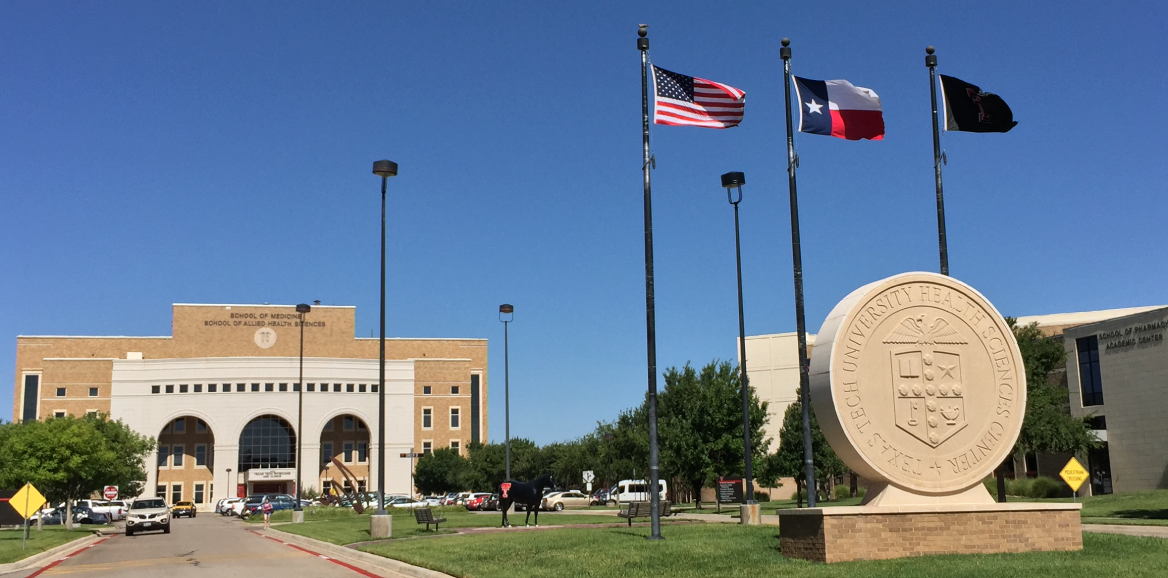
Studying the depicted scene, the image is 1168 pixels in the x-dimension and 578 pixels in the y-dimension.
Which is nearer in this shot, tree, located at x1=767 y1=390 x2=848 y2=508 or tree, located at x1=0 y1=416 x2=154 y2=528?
tree, located at x1=0 y1=416 x2=154 y2=528

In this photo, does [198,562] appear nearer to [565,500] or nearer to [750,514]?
[750,514]

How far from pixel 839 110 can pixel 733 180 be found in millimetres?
6844

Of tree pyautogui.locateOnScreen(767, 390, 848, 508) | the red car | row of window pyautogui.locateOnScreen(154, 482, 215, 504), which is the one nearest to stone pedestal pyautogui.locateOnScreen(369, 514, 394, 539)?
tree pyautogui.locateOnScreen(767, 390, 848, 508)

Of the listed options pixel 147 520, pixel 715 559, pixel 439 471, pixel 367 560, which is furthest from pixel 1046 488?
pixel 439 471

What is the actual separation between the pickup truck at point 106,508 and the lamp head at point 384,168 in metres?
35.3

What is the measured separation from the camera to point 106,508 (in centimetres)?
5597

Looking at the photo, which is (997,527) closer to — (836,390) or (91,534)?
(836,390)

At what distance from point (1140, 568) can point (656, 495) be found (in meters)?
8.23

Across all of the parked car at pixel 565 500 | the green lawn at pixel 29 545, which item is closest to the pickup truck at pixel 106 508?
the green lawn at pixel 29 545

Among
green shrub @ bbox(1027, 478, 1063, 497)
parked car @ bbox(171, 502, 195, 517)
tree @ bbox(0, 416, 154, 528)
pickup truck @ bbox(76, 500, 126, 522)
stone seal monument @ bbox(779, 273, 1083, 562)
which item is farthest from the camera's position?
parked car @ bbox(171, 502, 195, 517)

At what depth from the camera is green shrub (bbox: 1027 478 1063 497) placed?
49000 millimetres

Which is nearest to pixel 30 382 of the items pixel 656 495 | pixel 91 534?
pixel 91 534

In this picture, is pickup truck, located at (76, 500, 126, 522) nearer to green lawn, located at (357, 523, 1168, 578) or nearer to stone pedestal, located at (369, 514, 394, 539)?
stone pedestal, located at (369, 514, 394, 539)

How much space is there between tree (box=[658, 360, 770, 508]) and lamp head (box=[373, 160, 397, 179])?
22.2 metres
